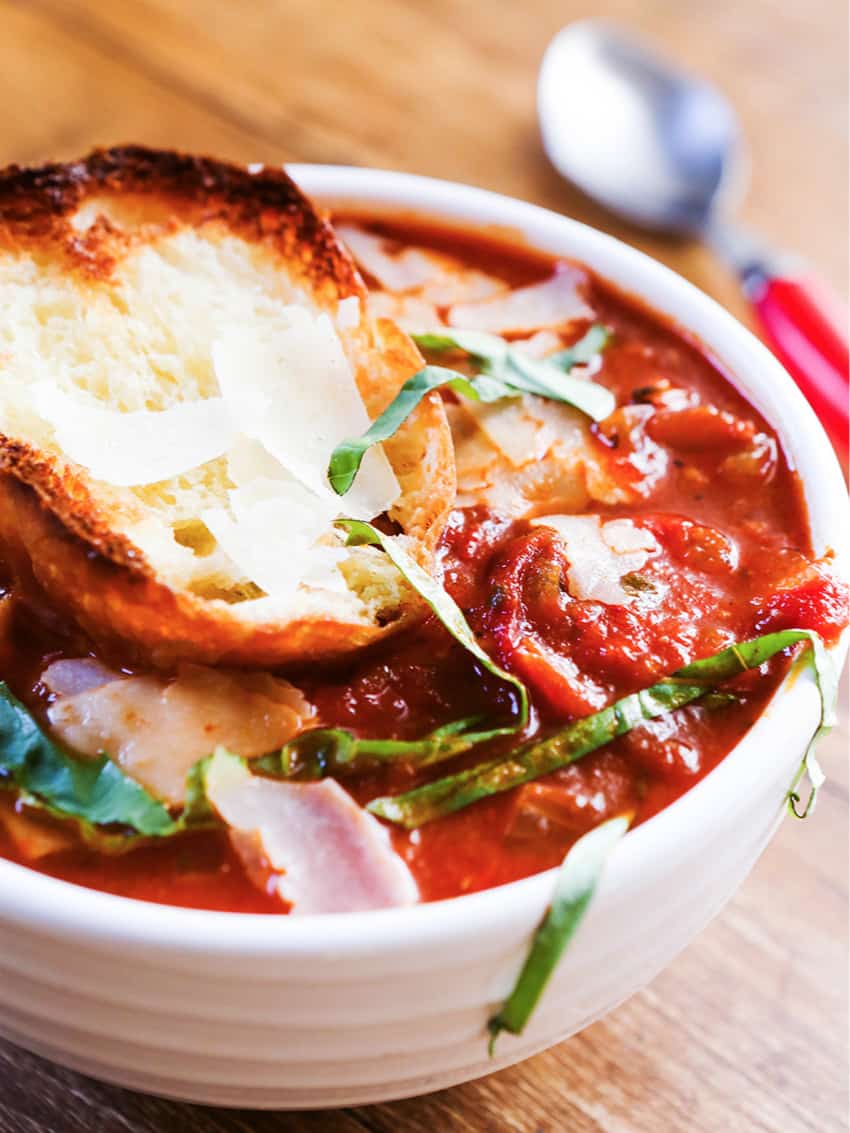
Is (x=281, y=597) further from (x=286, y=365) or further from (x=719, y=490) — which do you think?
(x=719, y=490)

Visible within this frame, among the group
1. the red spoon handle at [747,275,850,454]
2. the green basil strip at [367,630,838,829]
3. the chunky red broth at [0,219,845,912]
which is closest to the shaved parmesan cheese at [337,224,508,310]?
the chunky red broth at [0,219,845,912]

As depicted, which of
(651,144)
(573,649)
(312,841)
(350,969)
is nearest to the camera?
(350,969)

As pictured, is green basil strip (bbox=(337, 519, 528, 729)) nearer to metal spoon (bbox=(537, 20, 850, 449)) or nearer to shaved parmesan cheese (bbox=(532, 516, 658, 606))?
shaved parmesan cheese (bbox=(532, 516, 658, 606))

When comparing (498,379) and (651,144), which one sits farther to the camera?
(651,144)

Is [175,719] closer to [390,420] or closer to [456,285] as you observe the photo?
[390,420]

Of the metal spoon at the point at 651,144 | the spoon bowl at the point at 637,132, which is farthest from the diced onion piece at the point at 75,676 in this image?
the spoon bowl at the point at 637,132

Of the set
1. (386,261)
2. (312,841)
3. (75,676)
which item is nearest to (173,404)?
(75,676)
